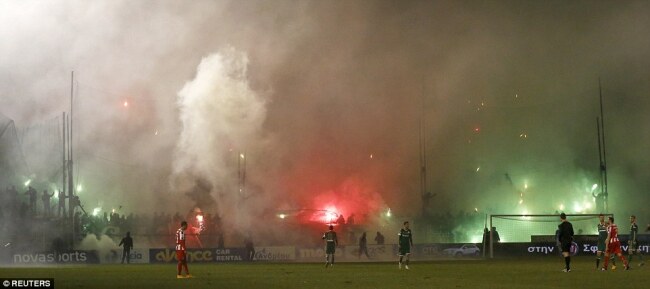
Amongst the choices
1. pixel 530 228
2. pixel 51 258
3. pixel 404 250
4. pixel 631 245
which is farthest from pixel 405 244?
pixel 530 228

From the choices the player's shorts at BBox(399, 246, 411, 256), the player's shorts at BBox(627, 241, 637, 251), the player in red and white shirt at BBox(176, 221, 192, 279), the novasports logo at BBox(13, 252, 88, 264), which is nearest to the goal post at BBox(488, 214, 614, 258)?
the player's shorts at BBox(627, 241, 637, 251)

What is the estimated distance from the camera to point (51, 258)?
4428cm

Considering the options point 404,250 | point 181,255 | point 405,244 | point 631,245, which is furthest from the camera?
point 631,245

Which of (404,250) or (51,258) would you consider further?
(51,258)

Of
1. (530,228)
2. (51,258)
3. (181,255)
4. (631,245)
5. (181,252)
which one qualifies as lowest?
(51,258)

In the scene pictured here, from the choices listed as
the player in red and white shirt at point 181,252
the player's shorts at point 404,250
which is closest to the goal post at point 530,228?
the player's shorts at point 404,250

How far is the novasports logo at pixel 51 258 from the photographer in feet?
142

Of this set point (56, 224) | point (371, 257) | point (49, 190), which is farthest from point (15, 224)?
point (371, 257)

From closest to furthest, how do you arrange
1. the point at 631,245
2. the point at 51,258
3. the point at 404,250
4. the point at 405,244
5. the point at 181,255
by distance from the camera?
the point at 181,255
the point at 404,250
the point at 405,244
the point at 631,245
the point at 51,258

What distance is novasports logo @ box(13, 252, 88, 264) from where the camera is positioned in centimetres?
4334

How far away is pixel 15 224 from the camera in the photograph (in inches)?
1949

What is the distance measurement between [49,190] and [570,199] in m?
50.7

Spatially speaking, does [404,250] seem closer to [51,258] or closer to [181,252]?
[181,252]

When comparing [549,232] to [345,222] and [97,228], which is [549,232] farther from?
[97,228]
